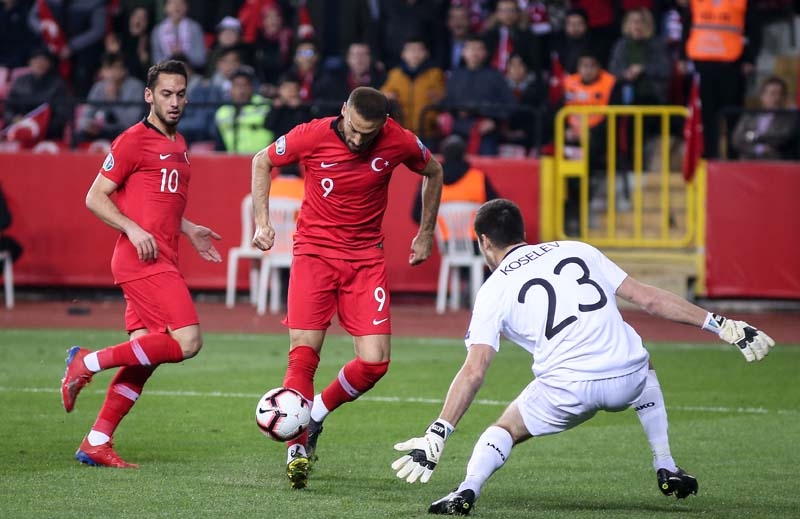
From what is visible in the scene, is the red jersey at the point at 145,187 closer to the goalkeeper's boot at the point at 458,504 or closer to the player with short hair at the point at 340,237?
the player with short hair at the point at 340,237

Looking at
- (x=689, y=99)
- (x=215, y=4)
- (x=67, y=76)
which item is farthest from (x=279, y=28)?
(x=689, y=99)

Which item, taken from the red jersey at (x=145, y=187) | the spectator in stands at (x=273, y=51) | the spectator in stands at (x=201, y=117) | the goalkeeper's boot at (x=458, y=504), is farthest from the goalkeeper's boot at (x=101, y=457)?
Answer: the spectator in stands at (x=273, y=51)

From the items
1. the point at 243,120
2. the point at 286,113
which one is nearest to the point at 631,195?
the point at 286,113

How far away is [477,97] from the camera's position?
18.7m

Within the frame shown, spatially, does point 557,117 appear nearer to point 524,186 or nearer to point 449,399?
point 524,186

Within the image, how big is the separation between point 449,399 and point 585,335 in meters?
0.75

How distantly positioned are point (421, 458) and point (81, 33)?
1678 cm

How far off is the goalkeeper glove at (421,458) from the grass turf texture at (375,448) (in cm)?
65

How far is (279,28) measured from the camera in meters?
20.6

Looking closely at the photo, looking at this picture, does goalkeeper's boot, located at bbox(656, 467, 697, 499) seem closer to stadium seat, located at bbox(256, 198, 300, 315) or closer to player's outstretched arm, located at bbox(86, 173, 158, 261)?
player's outstretched arm, located at bbox(86, 173, 158, 261)

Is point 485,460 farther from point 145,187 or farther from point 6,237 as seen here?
point 6,237

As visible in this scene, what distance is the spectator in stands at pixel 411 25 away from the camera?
20.2 metres

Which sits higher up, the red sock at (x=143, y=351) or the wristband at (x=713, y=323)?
the wristband at (x=713, y=323)

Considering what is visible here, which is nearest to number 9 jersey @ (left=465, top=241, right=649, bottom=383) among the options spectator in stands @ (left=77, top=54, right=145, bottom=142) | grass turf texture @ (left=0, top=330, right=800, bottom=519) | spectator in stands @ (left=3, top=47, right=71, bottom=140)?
grass turf texture @ (left=0, top=330, right=800, bottom=519)
